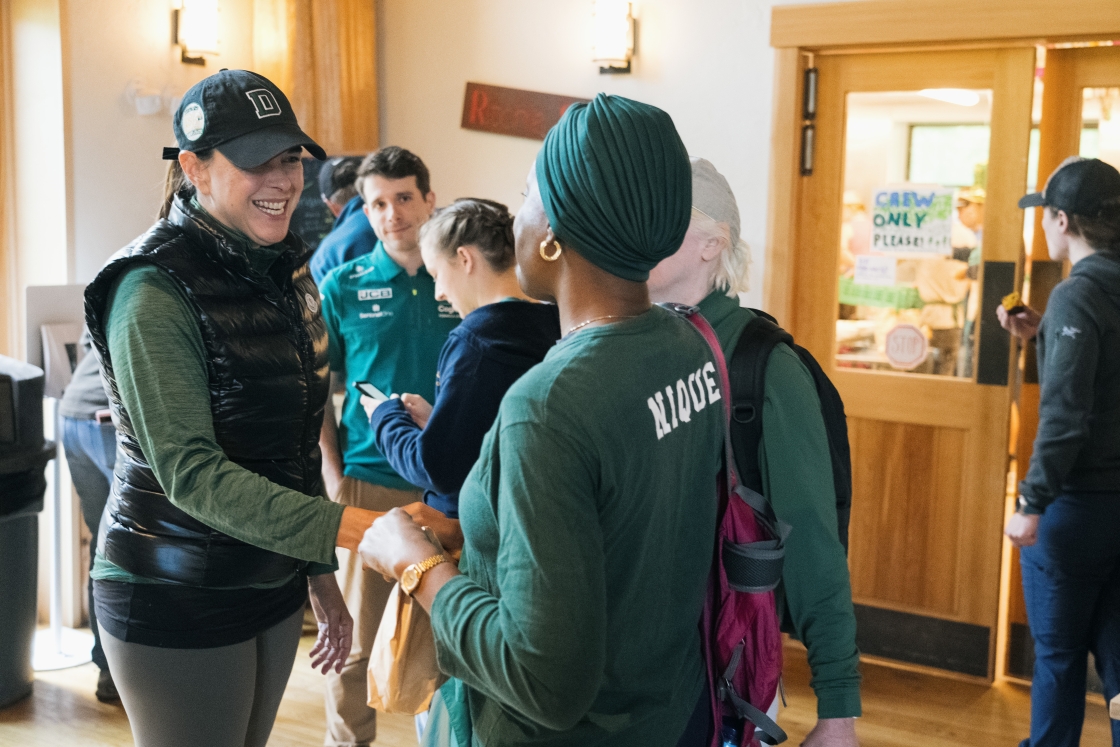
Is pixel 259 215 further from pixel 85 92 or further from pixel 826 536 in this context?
pixel 85 92

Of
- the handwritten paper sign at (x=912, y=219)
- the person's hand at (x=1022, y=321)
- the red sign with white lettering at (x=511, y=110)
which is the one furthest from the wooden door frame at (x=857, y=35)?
A: the red sign with white lettering at (x=511, y=110)

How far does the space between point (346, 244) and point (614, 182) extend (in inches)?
112

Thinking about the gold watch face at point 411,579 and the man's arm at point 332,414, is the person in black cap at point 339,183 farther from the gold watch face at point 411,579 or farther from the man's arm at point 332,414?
the gold watch face at point 411,579

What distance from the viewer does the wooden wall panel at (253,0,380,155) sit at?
4770mm

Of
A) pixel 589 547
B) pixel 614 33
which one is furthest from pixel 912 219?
→ pixel 589 547

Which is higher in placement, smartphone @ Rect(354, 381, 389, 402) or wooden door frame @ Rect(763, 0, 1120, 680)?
wooden door frame @ Rect(763, 0, 1120, 680)

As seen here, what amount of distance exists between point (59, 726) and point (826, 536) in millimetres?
2851

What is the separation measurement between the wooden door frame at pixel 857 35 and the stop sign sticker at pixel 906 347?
417mm

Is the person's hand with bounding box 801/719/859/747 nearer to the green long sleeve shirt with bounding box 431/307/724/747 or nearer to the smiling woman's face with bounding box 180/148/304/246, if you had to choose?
the green long sleeve shirt with bounding box 431/307/724/747

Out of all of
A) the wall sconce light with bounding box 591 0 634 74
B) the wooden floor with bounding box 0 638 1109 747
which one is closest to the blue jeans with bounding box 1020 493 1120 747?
the wooden floor with bounding box 0 638 1109 747

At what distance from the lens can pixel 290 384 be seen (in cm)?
173

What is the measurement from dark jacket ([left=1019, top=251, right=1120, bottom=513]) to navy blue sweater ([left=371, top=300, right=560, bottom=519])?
4.87ft

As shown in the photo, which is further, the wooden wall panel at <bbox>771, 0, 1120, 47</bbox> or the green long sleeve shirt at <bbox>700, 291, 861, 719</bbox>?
the wooden wall panel at <bbox>771, 0, 1120, 47</bbox>

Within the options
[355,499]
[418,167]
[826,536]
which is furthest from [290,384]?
[418,167]
